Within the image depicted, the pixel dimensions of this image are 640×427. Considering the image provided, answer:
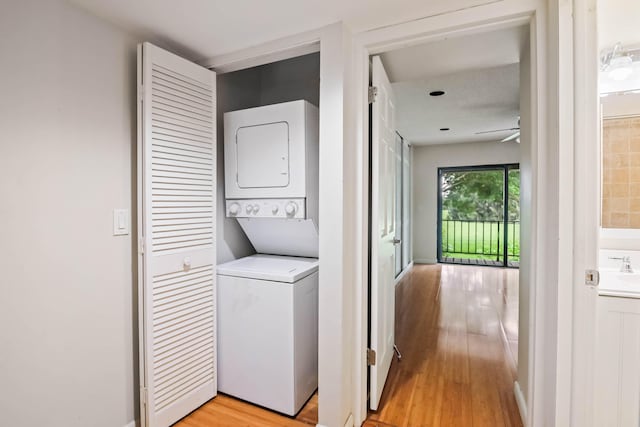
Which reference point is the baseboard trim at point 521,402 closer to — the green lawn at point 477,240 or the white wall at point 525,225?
the white wall at point 525,225

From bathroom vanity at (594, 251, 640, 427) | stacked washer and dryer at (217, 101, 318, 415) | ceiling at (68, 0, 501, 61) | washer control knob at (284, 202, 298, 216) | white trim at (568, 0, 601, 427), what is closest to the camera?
white trim at (568, 0, 601, 427)

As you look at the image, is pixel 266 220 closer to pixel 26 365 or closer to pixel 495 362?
pixel 26 365

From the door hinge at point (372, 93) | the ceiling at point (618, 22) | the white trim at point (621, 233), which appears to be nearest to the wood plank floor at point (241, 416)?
the door hinge at point (372, 93)

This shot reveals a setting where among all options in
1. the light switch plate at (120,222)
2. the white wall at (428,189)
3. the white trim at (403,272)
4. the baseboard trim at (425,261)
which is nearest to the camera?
the light switch plate at (120,222)

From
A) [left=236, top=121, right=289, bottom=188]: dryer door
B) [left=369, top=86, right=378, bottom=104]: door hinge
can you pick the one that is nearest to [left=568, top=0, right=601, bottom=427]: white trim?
[left=369, top=86, right=378, bottom=104]: door hinge

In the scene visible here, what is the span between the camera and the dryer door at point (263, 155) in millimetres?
1962

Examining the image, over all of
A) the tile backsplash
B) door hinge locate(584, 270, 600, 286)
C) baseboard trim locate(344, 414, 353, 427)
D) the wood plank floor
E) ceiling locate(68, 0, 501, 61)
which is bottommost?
the wood plank floor

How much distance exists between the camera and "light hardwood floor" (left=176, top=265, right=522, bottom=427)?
182 cm

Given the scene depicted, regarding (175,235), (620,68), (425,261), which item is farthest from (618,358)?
(425,261)

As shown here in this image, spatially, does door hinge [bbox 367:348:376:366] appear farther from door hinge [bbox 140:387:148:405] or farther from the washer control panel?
door hinge [bbox 140:387:148:405]

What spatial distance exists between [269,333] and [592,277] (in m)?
1.57

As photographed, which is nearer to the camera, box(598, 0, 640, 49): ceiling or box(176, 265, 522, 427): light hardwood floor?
box(598, 0, 640, 49): ceiling

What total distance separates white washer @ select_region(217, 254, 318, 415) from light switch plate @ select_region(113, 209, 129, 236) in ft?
1.98

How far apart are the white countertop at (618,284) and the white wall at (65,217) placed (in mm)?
2317
